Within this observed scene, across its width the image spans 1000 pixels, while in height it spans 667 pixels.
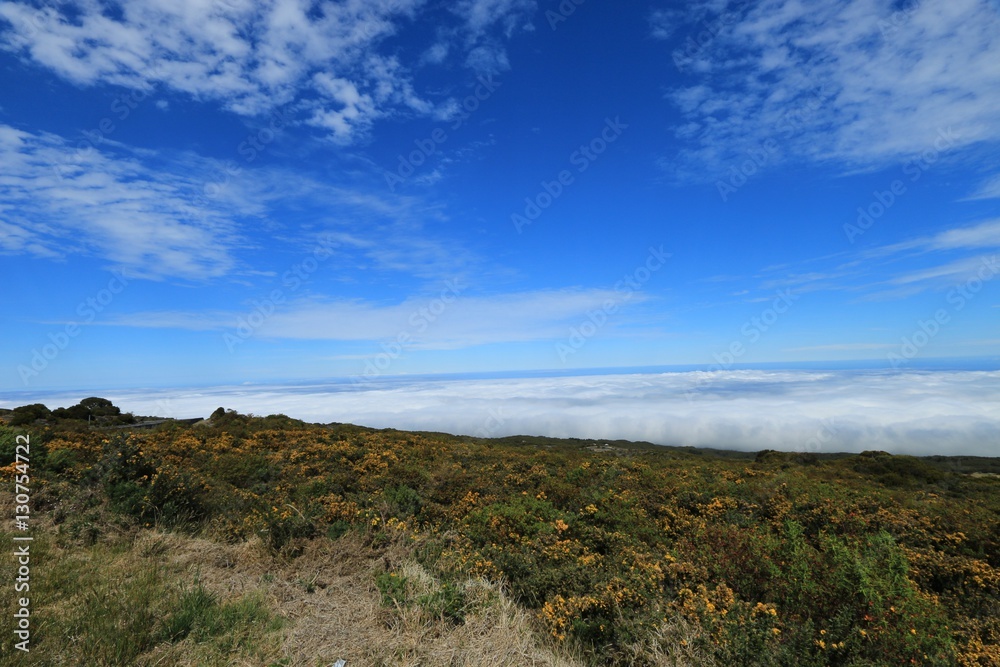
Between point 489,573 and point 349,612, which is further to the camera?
point 489,573

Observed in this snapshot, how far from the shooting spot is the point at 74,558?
5668 millimetres

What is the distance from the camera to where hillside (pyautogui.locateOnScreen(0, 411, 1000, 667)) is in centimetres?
411

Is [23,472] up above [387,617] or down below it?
above

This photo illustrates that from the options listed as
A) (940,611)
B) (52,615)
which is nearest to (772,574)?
(940,611)

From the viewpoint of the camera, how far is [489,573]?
610cm

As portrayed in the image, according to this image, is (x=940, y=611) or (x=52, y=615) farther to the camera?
(x=940, y=611)

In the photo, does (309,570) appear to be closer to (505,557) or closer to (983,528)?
(505,557)

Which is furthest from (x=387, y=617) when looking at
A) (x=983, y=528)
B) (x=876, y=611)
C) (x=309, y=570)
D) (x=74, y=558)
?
(x=983, y=528)

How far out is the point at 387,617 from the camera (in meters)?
4.74

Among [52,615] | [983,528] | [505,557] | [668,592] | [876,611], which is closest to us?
[52,615]

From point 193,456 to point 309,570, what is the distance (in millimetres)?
10519

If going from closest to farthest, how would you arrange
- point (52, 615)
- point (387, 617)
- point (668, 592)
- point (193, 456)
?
point (52, 615) → point (387, 617) → point (668, 592) → point (193, 456)

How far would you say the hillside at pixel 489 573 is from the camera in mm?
4113

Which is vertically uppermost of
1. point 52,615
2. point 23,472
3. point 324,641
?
point 23,472
